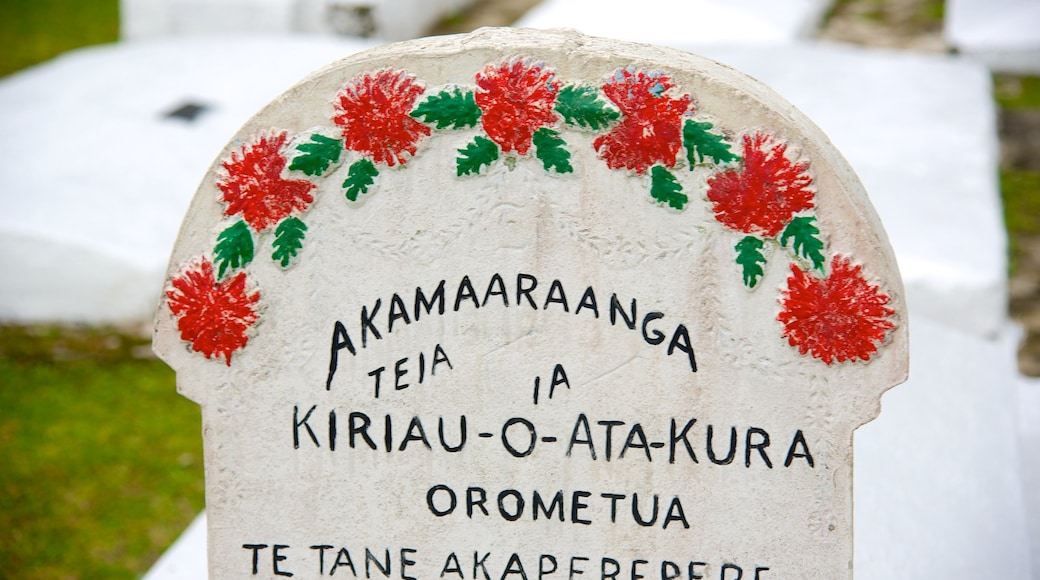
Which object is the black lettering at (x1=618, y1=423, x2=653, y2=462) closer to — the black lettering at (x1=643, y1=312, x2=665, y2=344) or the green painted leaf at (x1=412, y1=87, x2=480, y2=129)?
the black lettering at (x1=643, y1=312, x2=665, y2=344)

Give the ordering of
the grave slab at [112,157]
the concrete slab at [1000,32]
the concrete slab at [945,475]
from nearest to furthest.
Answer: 1. the concrete slab at [945,475]
2. the grave slab at [112,157]
3. the concrete slab at [1000,32]

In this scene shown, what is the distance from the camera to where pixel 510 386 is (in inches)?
78.3

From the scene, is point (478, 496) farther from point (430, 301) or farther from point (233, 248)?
point (233, 248)

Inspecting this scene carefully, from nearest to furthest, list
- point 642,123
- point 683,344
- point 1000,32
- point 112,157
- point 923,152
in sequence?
point 642,123, point 683,344, point 923,152, point 112,157, point 1000,32

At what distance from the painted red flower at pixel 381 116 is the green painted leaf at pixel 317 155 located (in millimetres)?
23

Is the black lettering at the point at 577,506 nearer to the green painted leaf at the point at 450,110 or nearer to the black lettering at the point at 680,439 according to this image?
the black lettering at the point at 680,439

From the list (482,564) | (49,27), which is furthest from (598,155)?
(49,27)

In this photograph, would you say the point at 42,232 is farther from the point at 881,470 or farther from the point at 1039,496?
the point at 1039,496

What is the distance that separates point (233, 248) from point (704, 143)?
30.6 inches

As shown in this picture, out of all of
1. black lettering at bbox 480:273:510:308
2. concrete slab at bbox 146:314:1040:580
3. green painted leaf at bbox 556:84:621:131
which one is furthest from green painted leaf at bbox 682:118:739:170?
concrete slab at bbox 146:314:1040:580

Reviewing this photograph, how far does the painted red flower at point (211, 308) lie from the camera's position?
1965 mm

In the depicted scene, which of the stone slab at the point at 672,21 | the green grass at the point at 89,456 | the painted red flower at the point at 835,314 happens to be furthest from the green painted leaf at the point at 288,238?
the stone slab at the point at 672,21

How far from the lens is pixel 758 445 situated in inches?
76.4

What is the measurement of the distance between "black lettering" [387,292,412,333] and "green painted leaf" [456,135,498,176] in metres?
0.24
